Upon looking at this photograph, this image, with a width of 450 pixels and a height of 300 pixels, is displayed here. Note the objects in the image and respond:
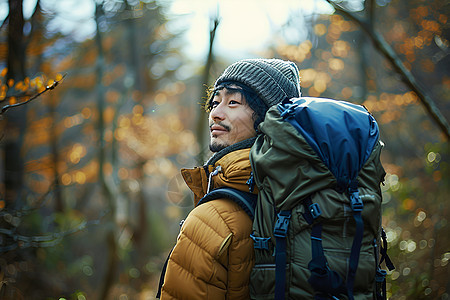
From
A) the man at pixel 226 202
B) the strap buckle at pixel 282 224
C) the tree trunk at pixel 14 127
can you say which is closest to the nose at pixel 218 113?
the man at pixel 226 202

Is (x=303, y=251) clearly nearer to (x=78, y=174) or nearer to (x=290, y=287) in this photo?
(x=290, y=287)

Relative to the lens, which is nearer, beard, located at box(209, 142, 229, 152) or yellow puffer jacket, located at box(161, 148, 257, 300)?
yellow puffer jacket, located at box(161, 148, 257, 300)

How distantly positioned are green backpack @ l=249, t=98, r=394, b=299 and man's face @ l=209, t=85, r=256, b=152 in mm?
426

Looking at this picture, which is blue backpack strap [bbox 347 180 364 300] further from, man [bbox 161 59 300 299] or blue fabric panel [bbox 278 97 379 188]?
man [bbox 161 59 300 299]

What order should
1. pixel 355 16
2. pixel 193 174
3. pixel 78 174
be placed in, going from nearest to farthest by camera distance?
pixel 193 174 < pixel 355 16 < pixel 78 174

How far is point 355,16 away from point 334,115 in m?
2.97

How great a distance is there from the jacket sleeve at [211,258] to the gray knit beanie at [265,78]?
81 centimetres

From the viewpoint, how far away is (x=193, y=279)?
1.74 m

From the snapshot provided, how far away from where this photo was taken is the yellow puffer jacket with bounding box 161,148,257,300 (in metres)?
1.73

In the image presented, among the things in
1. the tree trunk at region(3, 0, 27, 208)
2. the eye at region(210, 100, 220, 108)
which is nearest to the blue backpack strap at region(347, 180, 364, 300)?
the eye at region(210, 100, 220, 108)

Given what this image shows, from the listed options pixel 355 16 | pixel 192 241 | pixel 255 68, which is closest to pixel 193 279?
pixel 192 241

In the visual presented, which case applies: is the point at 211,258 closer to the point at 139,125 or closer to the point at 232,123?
the point at 232,123

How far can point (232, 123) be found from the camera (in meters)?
2.22

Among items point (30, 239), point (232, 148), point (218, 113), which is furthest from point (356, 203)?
point (30, 239)
